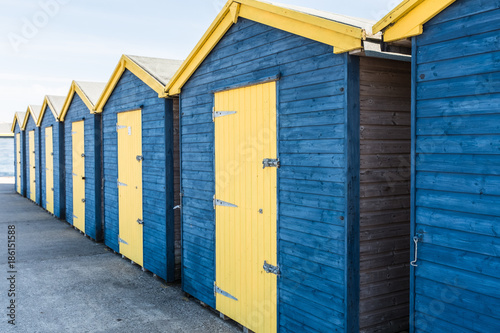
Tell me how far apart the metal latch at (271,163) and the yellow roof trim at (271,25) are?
1265 mm

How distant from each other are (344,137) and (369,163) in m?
0.37

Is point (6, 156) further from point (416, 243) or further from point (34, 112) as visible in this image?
point (416, 243)

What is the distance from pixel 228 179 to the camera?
5602mm

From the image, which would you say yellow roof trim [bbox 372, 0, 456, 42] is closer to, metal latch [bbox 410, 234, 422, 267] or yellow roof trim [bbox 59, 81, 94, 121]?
metal latch [bbox 410, 234, 422, 267]

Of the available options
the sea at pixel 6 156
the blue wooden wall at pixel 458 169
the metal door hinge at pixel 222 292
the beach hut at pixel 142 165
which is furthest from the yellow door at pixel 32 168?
the blue wooden wall at pixel 458 169

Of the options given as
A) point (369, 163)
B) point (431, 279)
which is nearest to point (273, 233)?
point (369, 163)

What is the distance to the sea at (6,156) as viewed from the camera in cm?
3069

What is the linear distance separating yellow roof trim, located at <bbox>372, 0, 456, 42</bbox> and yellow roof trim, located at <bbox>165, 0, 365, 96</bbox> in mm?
204

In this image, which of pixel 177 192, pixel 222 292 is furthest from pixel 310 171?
pixel 177 192

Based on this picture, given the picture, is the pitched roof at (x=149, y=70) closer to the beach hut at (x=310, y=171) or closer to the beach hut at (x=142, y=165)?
the beach hut at (x=142, y=165)

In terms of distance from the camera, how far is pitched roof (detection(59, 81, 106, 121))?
35.4ft

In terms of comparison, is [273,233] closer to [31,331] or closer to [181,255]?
[181,255]

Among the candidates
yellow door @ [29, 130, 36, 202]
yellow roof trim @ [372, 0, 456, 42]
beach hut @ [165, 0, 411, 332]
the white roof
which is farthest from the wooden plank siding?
yellow door @ [29, 130, 36, 202]

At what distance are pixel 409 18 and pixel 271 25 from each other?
173 centimetres
